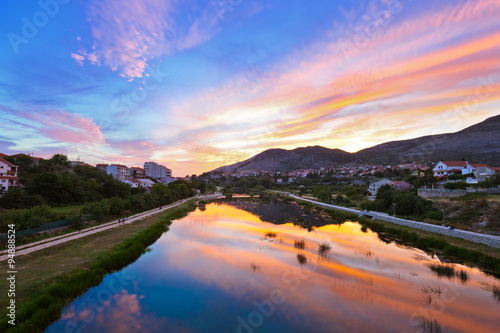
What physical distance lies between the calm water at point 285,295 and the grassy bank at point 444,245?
1355 mm

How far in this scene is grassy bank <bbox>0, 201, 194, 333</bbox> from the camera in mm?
10586

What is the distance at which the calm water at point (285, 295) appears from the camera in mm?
10836

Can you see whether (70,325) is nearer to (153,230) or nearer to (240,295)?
(240,295)

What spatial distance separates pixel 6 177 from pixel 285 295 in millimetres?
48977

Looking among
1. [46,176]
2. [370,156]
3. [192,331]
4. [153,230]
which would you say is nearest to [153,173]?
[46,176]

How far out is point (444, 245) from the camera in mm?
21641

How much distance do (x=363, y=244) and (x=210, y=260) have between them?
14842mm

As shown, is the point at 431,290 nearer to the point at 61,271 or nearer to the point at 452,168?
the point at 61,271

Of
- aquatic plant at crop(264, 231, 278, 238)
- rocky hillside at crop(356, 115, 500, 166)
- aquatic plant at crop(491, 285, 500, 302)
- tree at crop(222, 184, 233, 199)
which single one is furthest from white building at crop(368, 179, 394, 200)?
aquatic plant at crop(491, 285, 500, 302)

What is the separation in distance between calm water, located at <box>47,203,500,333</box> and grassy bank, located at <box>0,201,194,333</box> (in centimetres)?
71

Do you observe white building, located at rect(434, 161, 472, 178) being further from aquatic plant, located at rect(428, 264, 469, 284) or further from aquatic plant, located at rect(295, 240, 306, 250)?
aquatic plant, located at rect(295, 240, 306, 250)

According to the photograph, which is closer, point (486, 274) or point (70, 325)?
point (70, 325)

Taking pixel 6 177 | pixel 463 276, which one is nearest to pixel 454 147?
pixel 463 276

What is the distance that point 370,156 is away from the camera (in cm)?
18262
